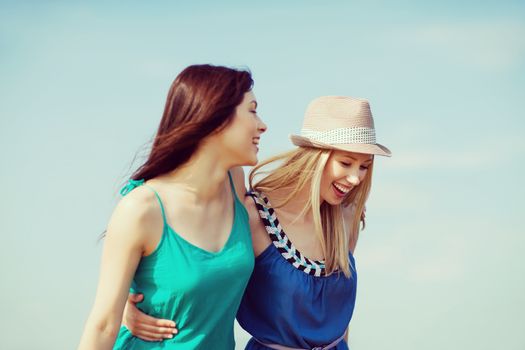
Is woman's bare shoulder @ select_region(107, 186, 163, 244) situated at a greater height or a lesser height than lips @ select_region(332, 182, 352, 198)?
greater

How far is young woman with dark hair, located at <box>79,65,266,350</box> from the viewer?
3311mm

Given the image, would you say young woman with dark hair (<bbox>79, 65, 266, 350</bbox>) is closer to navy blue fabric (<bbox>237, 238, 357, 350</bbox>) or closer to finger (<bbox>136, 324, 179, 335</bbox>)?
finger (<bbox>136, 324, 179, 335</bbox>)

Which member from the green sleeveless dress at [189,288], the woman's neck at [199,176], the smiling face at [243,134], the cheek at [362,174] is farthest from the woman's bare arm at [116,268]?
the cheek at [362,174]

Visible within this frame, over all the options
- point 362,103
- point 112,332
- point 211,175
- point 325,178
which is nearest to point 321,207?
point 325,178

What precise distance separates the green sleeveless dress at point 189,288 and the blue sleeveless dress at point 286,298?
1.24ft

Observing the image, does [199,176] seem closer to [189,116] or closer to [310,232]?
[189,116]

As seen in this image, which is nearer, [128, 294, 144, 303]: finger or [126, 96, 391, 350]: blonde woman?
[128, 294, 144, 303]: finger

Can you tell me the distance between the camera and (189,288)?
11.1 ft

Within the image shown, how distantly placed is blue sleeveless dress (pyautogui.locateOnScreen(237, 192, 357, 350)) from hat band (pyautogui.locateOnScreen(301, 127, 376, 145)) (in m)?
0.45

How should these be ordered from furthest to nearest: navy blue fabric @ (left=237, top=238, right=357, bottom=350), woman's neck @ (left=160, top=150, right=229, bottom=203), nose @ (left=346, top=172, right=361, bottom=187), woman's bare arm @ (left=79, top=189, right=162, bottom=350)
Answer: nose @ (left=346, top=172, right=361, bottom=187), navy blue fabric @ (left=237, top=238, right=357, bottom=350), woman's neck @ (left=160, top=150, right=229, bottom=203), woman's bare arm @ (left=79, top=189, right=162, bottom=350)

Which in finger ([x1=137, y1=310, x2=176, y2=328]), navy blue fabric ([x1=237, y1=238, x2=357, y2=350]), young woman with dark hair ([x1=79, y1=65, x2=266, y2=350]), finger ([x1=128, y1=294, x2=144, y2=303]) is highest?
young woman with dark hair ([x1=79, y1=65, x2=266, y2=350])

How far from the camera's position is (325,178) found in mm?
4164

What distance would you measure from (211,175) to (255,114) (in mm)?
380

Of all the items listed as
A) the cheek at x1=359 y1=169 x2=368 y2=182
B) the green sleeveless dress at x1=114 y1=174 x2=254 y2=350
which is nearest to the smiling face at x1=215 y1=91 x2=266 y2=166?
the green sleeveless dress at x1=114 y1=174 x2=254 y2=350
